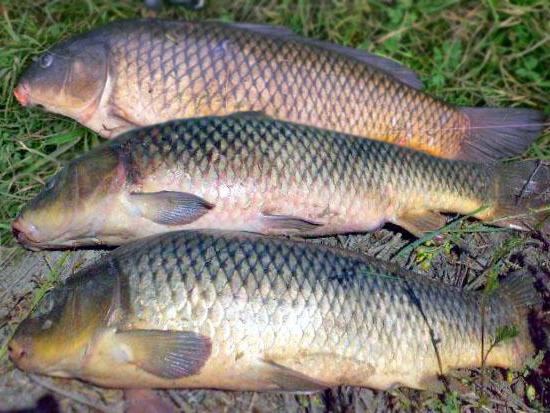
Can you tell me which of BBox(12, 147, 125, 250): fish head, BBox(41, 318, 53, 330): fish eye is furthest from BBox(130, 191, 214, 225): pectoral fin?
BBox(41, 318, 53, 330): fish eye

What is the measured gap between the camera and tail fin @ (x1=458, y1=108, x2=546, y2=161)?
308 centimetres

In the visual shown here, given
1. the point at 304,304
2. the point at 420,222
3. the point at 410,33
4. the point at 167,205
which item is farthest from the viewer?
the point at 410,33

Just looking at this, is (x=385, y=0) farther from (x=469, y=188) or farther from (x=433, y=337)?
(x=433, y=337)

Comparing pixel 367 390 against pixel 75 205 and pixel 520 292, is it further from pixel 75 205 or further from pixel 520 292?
pixel 75 205

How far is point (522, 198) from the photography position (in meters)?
2.76

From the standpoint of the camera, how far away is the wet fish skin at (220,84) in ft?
8.99

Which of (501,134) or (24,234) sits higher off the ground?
(501,134)

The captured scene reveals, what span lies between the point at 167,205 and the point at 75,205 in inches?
15.1

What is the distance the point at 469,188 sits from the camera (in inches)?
106

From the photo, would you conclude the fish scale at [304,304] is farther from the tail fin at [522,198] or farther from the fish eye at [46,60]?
the fish eye at [46,60]

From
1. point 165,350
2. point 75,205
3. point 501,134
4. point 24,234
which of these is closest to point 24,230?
point 24,234

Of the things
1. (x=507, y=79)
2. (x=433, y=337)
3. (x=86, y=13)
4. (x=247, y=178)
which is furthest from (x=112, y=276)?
(x=507, y=79)

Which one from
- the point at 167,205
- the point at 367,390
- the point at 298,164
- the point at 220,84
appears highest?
the point at 220,84

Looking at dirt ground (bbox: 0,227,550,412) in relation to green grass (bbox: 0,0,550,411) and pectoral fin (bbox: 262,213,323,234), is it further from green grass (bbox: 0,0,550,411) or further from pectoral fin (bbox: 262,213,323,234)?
green grass (bbox: 0,0,550,411)
